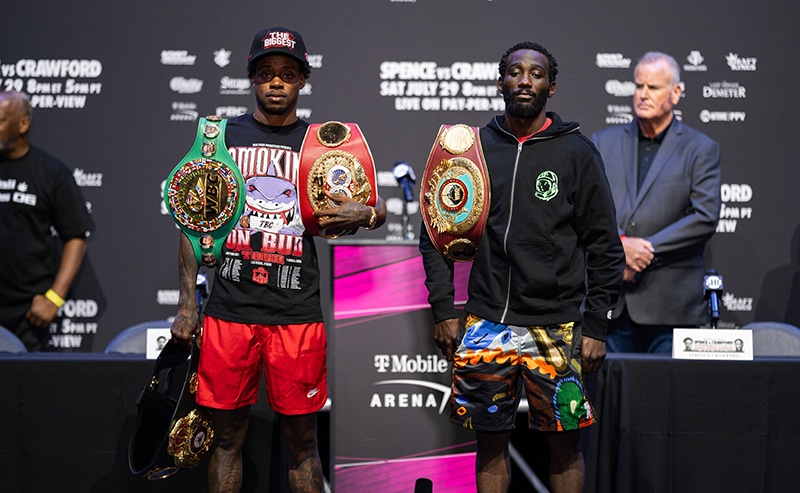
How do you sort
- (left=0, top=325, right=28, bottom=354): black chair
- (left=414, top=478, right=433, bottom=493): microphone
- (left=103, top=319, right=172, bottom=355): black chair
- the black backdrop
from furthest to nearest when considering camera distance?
the black backdrop < (left=103, top=319, right=172, bottom=355): black chair < (left=0, top=325, right=28, bottom=354): black chair < (left=414, top=478, right=433, bottom=493): microphone

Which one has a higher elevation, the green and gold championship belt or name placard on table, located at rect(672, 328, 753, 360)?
the green and gold championship belt

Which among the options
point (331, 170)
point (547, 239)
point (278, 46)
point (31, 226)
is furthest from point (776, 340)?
point (31, 226)

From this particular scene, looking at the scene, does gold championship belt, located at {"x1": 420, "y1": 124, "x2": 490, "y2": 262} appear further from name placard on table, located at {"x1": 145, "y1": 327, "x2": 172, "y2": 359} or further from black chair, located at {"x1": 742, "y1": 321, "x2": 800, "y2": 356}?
black chair, located at {"x1": 742, "y1": 321, "x2": 800, "y2": 356}

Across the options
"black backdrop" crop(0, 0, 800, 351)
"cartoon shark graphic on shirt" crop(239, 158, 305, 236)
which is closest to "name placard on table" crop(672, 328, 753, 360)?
"cartoon shark graphic on shirt" crop(239, 158, 305, 236)

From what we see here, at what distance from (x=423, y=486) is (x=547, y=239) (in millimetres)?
1005

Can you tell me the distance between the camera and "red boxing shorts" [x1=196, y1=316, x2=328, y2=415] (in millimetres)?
2578

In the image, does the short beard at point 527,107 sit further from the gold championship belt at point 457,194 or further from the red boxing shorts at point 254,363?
the red boxing shorts at point 254,363

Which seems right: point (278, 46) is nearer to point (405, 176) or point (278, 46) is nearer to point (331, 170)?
point (331, 170)

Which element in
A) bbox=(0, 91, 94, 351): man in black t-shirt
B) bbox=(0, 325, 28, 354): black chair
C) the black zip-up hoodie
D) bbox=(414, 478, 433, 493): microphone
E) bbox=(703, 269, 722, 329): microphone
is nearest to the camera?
the black zip-up hoodie

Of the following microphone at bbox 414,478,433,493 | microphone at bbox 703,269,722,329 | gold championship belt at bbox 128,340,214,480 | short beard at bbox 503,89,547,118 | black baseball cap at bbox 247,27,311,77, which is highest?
black baseball cap at bbox 247,27,311,77

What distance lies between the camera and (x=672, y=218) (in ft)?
12.2

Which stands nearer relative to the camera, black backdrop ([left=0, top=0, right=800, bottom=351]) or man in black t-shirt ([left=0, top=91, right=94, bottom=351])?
man in black t-shirt ([left=0, top=91, right=94, bottom=351])

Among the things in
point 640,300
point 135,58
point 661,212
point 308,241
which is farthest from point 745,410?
point 135,58

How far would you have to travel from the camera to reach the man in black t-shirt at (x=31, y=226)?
13.6ft
